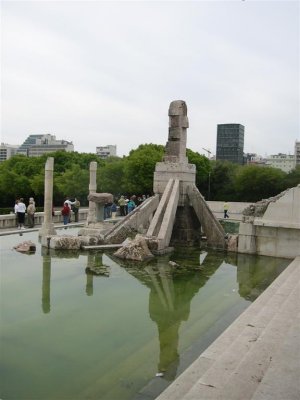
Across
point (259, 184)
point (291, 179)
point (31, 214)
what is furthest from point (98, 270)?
point (291, 179)

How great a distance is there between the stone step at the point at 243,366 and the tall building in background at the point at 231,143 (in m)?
104

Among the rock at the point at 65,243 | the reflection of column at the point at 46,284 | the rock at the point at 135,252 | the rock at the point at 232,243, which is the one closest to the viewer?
the reflection of column at the point at 46,284

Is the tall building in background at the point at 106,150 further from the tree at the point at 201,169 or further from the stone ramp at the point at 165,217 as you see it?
the stone ramp at the point at 165,217

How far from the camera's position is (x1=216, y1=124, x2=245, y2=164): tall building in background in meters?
108

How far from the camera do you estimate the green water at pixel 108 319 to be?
4.52 m

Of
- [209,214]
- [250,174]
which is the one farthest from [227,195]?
[209,214]

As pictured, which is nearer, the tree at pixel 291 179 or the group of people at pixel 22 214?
the group of people at pixel 22 214

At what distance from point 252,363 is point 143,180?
3465 centimetres

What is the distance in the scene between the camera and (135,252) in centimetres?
1106

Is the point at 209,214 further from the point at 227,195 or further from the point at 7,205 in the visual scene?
the point at 7,205

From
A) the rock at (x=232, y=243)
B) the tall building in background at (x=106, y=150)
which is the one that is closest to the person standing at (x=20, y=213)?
the rock at (x=232, y=243)

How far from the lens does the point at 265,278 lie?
9617 millimetres

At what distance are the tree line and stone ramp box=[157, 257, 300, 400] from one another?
3323 cm

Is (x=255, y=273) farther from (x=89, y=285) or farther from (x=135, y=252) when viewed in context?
(x=89, y=285)
